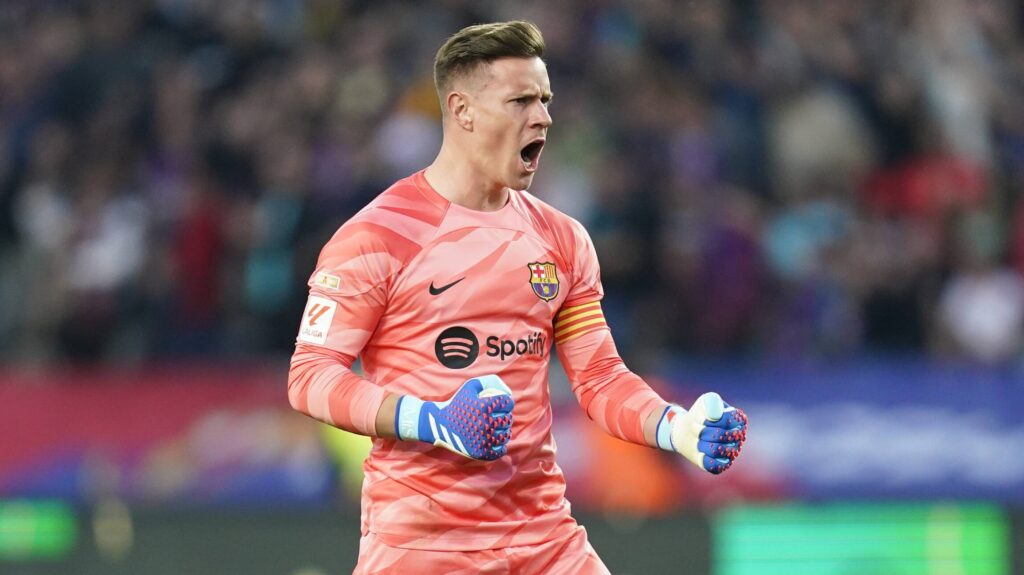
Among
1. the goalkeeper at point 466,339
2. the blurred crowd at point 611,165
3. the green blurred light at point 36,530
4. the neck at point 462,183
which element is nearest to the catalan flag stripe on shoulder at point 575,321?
the goalkeeper at point 466,339

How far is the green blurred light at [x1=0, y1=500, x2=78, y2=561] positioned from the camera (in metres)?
9.87

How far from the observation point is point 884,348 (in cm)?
1083

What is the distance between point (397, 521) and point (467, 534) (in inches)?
8.5

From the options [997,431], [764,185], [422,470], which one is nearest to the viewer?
[422,470]

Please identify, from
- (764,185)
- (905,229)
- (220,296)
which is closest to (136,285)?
(220,296)

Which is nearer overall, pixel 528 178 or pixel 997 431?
pixel 528 178

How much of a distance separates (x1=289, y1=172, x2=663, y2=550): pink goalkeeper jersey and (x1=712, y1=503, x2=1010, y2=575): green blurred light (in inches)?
182

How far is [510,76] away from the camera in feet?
16.8

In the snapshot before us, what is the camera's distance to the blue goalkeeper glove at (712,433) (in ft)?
15.9

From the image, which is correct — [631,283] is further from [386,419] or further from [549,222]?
[386,419]

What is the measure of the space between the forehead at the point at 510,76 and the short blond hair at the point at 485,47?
0.02 m

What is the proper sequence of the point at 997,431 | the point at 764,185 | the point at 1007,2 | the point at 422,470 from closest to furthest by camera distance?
1. the point at 422,470
2. the point at 997,431
3. the point at 764,185
4. the point at 1007,2

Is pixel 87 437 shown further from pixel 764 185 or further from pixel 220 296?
pixel 764 185

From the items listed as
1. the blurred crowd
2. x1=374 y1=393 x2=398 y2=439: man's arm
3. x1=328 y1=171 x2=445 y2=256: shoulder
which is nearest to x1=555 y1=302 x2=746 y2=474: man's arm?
x1=328 y1=171 x2=445 y2=256: shoulder
